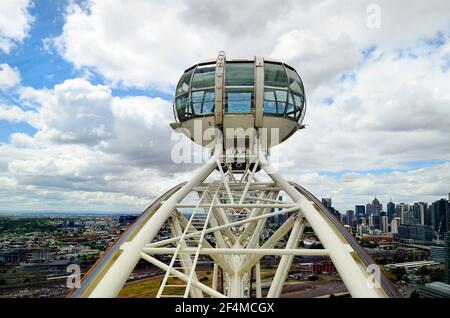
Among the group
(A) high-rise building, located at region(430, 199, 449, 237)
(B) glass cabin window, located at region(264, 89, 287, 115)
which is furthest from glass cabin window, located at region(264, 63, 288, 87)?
(A) high-rise building, located at region(430, 199, 449, 237)

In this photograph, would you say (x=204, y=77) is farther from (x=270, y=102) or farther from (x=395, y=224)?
(x=395, y=224)

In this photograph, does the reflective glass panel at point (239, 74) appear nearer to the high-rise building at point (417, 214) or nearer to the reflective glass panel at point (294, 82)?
the reflective glass panel at point (294, 82)

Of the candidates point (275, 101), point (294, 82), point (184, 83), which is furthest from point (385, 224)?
point (184, 83)

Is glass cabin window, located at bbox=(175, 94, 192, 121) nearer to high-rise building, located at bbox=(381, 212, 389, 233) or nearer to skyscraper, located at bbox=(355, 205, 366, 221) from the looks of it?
high-rise building, located at bbox=(381, 212, 389, 233)

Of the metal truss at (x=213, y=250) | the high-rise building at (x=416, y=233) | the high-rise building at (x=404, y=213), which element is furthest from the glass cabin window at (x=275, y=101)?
the high-rise building at (x=404, y=213)

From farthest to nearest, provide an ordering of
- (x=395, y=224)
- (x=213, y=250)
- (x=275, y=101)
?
1. (x=395, y=224)
2. (x=275, y=101)
3. (x=213, y=250)
